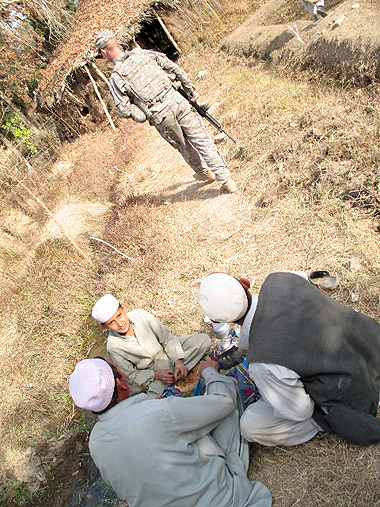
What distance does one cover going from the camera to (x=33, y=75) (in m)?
14.9

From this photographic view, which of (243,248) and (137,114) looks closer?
(243,248)

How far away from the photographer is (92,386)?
1.79 m

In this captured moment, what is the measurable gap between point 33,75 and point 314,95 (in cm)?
1445

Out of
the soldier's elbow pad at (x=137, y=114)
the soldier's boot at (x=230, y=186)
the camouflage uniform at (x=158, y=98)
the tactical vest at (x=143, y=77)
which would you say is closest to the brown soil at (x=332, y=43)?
the soldier's boot at (x=230, y=186)

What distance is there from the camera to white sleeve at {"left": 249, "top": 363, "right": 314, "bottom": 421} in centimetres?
161

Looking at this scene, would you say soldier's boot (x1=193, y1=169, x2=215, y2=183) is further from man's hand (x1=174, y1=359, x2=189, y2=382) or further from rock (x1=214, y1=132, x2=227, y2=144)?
man's hand (x1=174, y1=359, x2=189, y2=382)

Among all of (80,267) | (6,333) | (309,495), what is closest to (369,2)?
(80,267)

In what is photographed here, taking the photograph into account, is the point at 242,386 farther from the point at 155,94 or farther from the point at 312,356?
the point at 155,94

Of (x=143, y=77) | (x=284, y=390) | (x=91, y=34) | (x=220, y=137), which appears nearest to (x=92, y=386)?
(x=284, y=390)

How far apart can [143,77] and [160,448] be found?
3562 millimetres

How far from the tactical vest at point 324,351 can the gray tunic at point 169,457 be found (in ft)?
1.71

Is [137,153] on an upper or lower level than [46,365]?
upper

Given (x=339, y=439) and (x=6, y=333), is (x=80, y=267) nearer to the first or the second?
(x=6, y=333)

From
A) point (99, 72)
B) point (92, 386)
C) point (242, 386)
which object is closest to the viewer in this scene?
point (92, 386)
